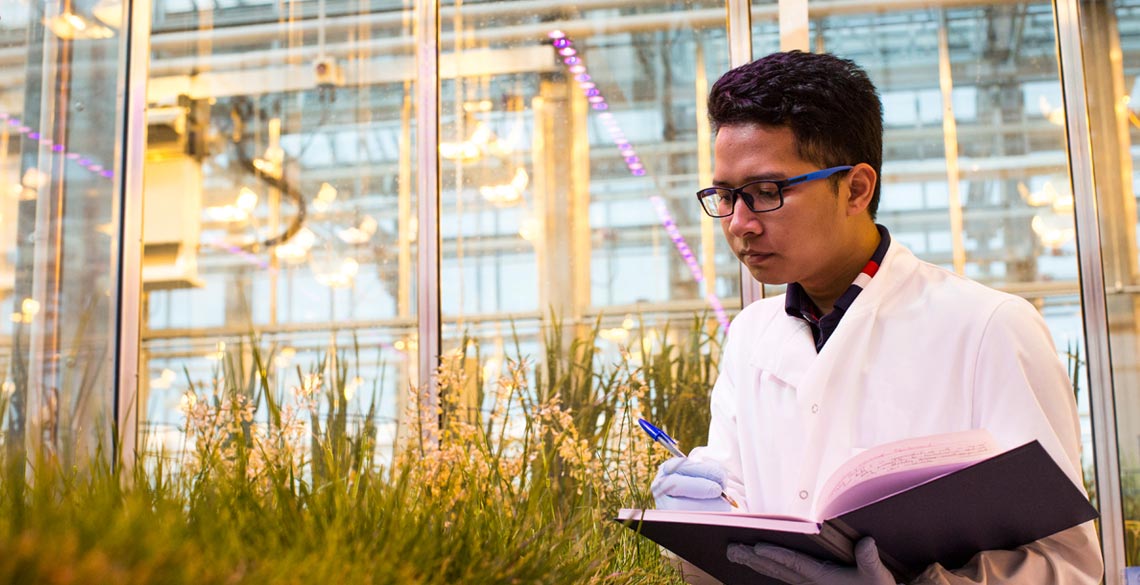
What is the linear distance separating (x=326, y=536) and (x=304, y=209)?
10.7 ft

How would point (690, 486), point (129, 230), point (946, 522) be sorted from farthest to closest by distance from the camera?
point (129, 230)
point (690, 486)
point (946, 522)

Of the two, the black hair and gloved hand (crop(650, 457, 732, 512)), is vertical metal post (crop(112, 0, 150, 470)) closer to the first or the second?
gloved hand (crop(650, 457, 732, 512))

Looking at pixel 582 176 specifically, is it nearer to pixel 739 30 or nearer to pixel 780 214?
pixel 739 30

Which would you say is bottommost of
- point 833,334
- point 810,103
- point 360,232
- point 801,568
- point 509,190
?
point 801,568

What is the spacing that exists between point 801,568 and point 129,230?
324cm

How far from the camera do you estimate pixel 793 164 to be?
1739 mm

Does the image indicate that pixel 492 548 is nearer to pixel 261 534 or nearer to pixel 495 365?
pixel 261 534

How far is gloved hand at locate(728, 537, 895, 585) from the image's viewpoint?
4.48ft

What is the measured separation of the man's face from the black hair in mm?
24

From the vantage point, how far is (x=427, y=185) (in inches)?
151

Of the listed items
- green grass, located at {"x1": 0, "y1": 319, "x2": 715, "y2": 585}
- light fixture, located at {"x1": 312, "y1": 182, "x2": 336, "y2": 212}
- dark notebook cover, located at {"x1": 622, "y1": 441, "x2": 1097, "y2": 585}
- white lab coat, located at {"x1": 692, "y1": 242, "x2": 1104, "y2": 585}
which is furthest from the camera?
light fixture, located at {"x1": 312, "y1": 182, "x2": 336, "y2": 212}

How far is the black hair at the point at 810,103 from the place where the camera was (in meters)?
1.74

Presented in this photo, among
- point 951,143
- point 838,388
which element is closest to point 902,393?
point 838,388

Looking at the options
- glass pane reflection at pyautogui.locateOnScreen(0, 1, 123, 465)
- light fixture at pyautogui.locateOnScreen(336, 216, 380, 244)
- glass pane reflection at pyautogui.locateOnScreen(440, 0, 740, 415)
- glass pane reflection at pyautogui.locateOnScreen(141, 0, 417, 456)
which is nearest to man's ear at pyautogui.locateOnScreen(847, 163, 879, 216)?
glass pane reflection at pyautogui.locateOnScreen(440, 0, 740, 415)
